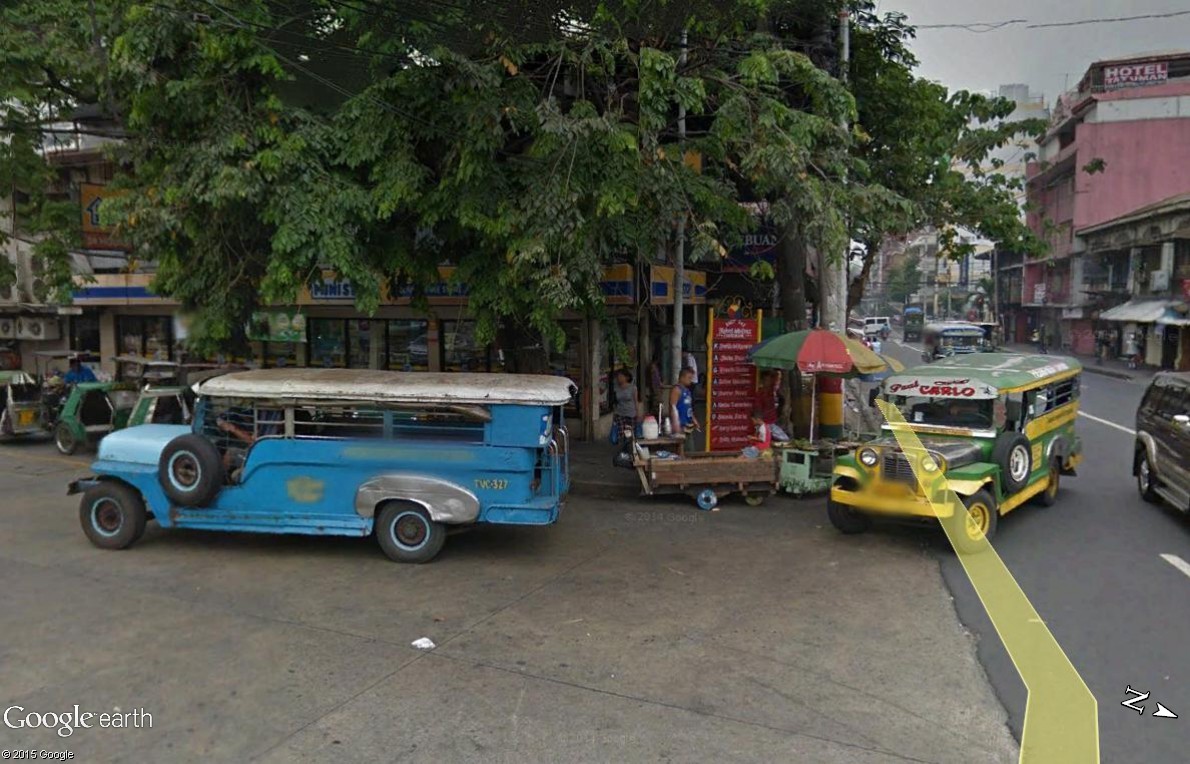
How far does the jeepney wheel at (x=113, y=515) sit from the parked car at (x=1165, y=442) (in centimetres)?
1134

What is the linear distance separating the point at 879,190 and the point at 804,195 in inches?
67.5

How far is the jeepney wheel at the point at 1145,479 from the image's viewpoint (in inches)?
420

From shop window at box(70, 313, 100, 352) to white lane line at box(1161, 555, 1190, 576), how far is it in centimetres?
2256

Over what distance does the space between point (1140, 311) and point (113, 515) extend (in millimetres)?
38443

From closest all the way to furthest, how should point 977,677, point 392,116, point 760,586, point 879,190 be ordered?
point 977,677 < point 760,586 < point 392,116 < point 879,190

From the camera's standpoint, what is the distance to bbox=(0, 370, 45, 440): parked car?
52.7 ft

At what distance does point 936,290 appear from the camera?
8344cm

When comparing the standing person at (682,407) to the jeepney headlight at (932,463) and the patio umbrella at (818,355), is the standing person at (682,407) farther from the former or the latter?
the jeepney headlight at (932,463)

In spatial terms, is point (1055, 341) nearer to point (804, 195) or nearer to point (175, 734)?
point (804, 195)

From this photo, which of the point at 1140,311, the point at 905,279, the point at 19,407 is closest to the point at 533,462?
the point at 19,407

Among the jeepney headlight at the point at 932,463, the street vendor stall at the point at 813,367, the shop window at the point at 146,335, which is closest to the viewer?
the jeepney headlight at the point at 932,463

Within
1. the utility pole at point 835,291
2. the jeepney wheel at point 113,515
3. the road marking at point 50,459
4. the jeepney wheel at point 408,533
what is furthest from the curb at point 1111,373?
the road marking at point 50,459

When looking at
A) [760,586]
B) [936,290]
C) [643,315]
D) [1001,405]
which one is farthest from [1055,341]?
[760,586]

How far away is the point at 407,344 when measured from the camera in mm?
17312
